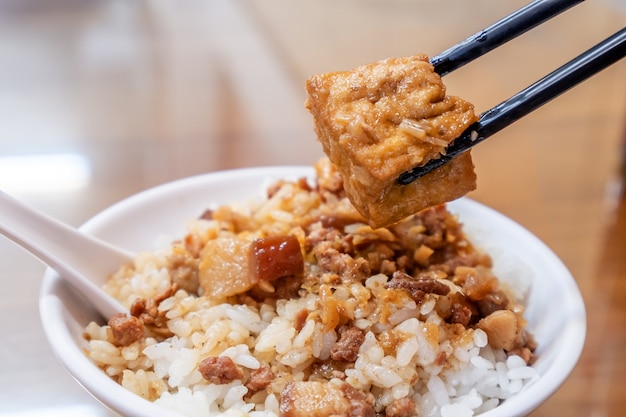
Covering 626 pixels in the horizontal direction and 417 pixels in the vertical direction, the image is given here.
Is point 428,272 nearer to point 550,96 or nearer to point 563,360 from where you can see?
point 563,360

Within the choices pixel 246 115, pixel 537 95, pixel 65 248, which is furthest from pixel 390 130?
pixel 246 115

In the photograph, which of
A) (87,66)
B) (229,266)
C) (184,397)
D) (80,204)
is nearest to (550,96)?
(229,266)

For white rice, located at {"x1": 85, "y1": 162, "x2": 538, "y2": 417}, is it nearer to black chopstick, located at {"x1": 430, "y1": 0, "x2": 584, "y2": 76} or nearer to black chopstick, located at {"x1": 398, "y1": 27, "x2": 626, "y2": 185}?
black chopstick, located at {"x1": 398, "y1": 27, "x2": 626, "y2": 185}

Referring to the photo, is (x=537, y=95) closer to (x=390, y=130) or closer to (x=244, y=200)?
(x=390, y=130)

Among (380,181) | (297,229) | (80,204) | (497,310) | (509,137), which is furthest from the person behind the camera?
(509,137)

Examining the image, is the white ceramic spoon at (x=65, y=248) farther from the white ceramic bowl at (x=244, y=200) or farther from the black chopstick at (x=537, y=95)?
the black chopstick at (x=537, y=95)

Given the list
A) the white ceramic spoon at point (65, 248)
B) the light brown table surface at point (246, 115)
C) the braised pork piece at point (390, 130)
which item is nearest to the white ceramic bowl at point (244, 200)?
the white ceramic spoon at point (65, 248)
